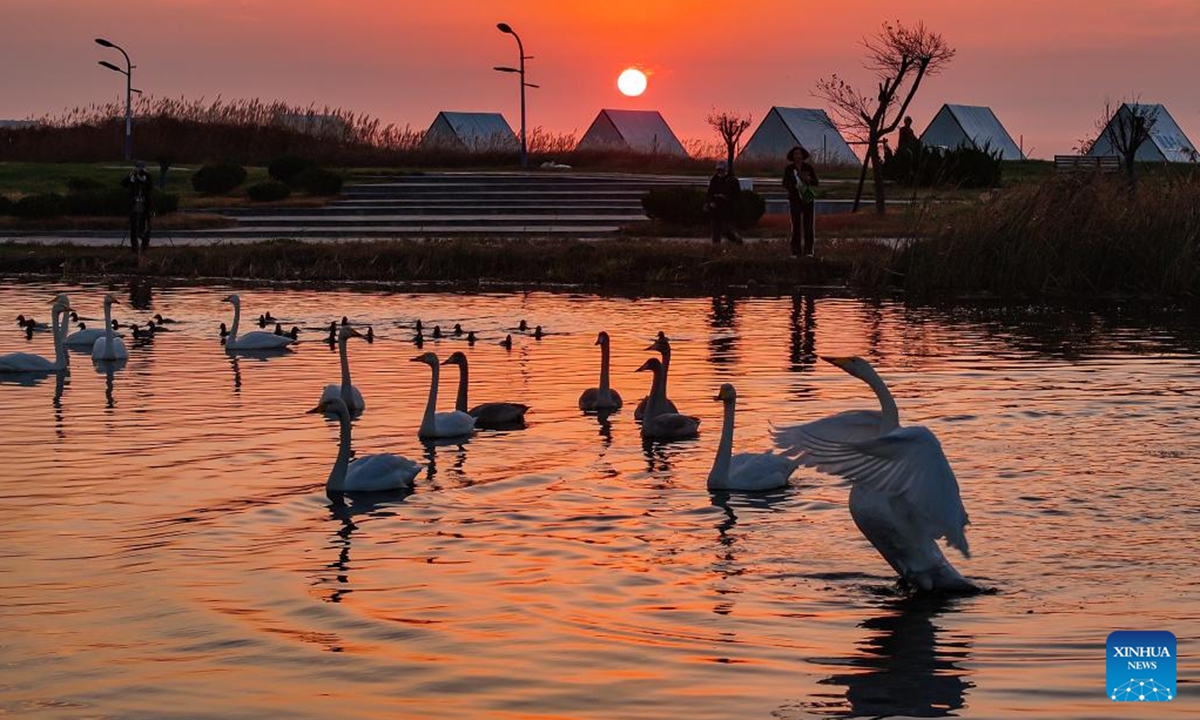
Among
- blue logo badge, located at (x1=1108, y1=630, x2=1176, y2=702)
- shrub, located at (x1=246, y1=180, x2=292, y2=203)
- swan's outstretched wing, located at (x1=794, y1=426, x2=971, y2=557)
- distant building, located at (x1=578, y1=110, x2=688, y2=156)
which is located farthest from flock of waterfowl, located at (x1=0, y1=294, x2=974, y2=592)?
distant building, located at (x1=578, y1=110, x2=688, y2=156)

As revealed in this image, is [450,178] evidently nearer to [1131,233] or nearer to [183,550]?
[1131,233]

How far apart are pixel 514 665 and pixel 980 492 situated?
17.2 ft

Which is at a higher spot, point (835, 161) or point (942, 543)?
point (835, 161)

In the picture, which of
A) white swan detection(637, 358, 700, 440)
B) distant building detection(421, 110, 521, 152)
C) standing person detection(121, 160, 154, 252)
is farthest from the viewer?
distant building detection(421, 110, 521, 152)

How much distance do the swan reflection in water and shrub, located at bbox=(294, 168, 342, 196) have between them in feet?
143

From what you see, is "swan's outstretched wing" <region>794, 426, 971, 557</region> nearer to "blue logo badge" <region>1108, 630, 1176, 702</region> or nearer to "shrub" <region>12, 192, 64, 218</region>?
"blue logo badge" <region>1108, 630, 1176, 702</region>

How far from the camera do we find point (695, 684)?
8.52 m

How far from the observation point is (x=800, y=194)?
97.7ft

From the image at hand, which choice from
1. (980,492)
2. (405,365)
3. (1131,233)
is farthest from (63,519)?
(1131,233)

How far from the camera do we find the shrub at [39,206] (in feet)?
146

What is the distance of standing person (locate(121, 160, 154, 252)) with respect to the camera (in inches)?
1316

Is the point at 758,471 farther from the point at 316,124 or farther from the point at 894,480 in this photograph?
the point at 316,124

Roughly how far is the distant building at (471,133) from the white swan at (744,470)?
61.9m

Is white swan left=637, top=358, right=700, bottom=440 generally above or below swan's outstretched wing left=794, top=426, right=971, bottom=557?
below
